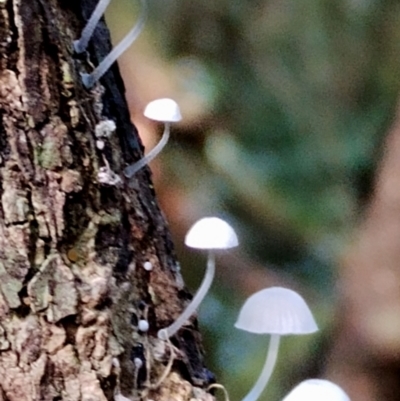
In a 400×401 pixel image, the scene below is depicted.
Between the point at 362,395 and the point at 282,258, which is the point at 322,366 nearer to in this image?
the point at 362,395

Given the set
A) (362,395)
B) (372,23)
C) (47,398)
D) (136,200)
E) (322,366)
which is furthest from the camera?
(372,23)

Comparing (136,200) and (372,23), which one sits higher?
(372,23)

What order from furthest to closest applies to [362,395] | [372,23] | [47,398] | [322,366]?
[372,23], [322,366], [362,395], [47,398]

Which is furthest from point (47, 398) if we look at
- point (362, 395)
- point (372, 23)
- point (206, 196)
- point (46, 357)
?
point (372, 23)

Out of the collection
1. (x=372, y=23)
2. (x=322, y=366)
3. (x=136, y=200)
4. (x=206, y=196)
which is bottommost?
(x=322, y=366)

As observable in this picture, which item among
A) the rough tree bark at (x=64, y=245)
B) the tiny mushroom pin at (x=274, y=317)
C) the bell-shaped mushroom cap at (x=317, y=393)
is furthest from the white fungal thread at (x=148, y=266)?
the bell-shaped mushroom cap at (x=317, y=393)

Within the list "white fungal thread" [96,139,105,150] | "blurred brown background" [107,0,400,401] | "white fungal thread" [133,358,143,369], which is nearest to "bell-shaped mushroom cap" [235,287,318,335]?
"white fungal thread" [133,358,143,369]

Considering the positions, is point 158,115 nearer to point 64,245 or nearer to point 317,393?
point 64,245
